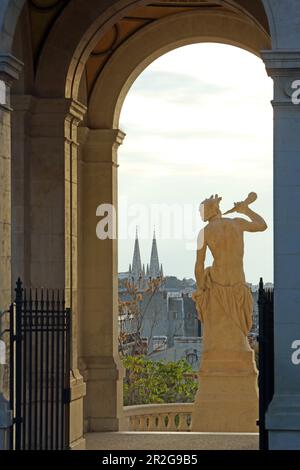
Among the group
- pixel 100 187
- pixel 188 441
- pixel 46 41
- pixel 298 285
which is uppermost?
pixel 46 41

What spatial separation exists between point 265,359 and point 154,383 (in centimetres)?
3019

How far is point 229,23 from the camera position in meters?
30.0

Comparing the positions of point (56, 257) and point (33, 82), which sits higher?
point (33, 82)

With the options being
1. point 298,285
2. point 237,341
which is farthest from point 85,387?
point 298,285

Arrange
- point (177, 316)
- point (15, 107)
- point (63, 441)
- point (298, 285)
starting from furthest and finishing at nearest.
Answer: point (177, 316) < point (15, 107) < point (63, 441) < point (298, 285)

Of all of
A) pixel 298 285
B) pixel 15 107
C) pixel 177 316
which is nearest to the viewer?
pixel 298 285

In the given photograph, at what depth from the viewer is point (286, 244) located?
20.2 meters

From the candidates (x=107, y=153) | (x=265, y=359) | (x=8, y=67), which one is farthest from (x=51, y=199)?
(x=265, y=359)

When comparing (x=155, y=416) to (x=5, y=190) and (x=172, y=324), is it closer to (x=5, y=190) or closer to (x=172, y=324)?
(x=5, y=190)

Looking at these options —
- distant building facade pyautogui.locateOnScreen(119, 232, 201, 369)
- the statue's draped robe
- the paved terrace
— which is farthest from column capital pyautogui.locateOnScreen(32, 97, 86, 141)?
distant building facade pyautogui.locateOnScreen(119, 232, 201, 369)

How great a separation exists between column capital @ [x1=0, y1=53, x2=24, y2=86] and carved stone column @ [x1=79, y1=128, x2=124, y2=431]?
324 inches

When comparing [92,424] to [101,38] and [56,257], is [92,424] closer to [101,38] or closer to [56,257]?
[56,257]

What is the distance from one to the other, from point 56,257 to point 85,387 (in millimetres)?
2610

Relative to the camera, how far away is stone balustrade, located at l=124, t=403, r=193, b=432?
1252 inches
